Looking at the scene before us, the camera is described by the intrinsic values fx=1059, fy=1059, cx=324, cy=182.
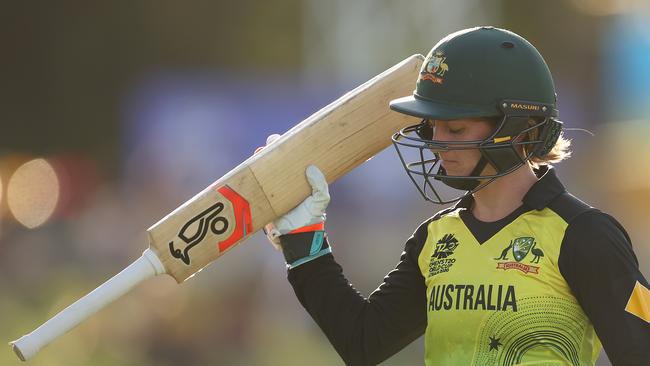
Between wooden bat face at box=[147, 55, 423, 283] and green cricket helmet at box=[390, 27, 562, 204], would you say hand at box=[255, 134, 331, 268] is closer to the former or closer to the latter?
wooden bat face at box=[147, 55, 423, 283]

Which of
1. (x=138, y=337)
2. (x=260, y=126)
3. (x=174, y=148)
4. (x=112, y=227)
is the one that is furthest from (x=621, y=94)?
(x=138, y=337)

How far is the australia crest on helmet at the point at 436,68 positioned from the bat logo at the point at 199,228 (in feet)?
2.19

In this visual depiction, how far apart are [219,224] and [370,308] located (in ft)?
1.61

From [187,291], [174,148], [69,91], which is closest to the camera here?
[187,291]

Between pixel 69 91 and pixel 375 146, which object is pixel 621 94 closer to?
pixel 69 91

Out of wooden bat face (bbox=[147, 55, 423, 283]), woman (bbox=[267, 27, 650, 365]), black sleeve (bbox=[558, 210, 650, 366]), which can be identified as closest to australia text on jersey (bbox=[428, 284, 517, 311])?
woman (bbox=[267, 27, 650, 365])

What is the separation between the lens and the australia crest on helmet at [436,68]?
274 centimetres

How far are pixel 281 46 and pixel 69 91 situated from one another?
2.32m

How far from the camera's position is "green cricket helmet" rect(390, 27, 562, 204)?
2645mm

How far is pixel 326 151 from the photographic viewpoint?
3008 millimetres

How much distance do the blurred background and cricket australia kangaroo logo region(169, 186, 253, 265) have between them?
369 cm

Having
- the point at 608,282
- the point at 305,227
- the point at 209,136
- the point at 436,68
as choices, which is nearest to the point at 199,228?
the point at 305,227

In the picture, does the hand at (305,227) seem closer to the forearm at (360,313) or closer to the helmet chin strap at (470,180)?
the forearm at (360,313)

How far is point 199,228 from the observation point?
2.90m
